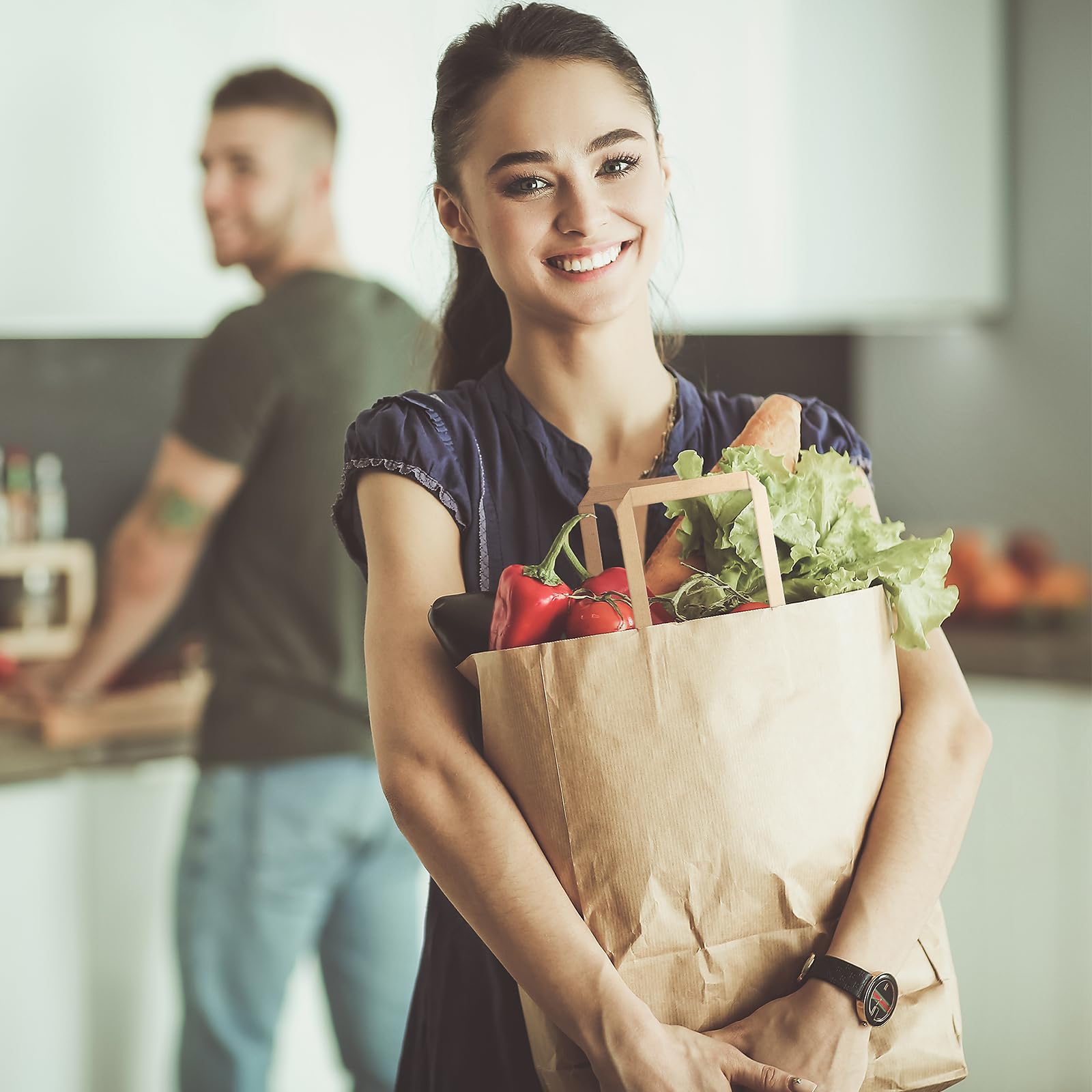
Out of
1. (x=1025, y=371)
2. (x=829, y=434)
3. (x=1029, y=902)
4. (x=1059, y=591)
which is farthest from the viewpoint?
(x=1025, y=371)

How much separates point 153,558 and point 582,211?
1.38m

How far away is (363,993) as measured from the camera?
2.04 meters

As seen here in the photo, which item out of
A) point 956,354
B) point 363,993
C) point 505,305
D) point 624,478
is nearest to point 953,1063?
point 624,478

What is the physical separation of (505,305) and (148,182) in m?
1.39

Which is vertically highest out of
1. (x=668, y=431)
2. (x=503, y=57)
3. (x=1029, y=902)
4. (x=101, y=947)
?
(x=503, y=57)

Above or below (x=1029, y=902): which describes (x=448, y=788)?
above

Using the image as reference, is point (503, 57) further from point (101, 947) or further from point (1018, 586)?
point (1018, 586)

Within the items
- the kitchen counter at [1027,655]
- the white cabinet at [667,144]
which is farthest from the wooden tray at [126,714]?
the kitchen counter at [1027,655]

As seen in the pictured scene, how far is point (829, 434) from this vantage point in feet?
3.33

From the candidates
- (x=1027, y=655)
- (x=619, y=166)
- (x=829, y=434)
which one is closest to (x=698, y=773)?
(x=829, y=434)

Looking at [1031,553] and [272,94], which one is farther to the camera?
[1031,553]

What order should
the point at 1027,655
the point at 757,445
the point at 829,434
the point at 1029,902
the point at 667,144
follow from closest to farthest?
the point at 757,445, the point at 829,434, the point at 667,144, the point at 1029,902, the point at 1027,655

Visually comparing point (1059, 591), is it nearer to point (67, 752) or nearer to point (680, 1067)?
point (67, 752)

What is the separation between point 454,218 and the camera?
1.02 meters
